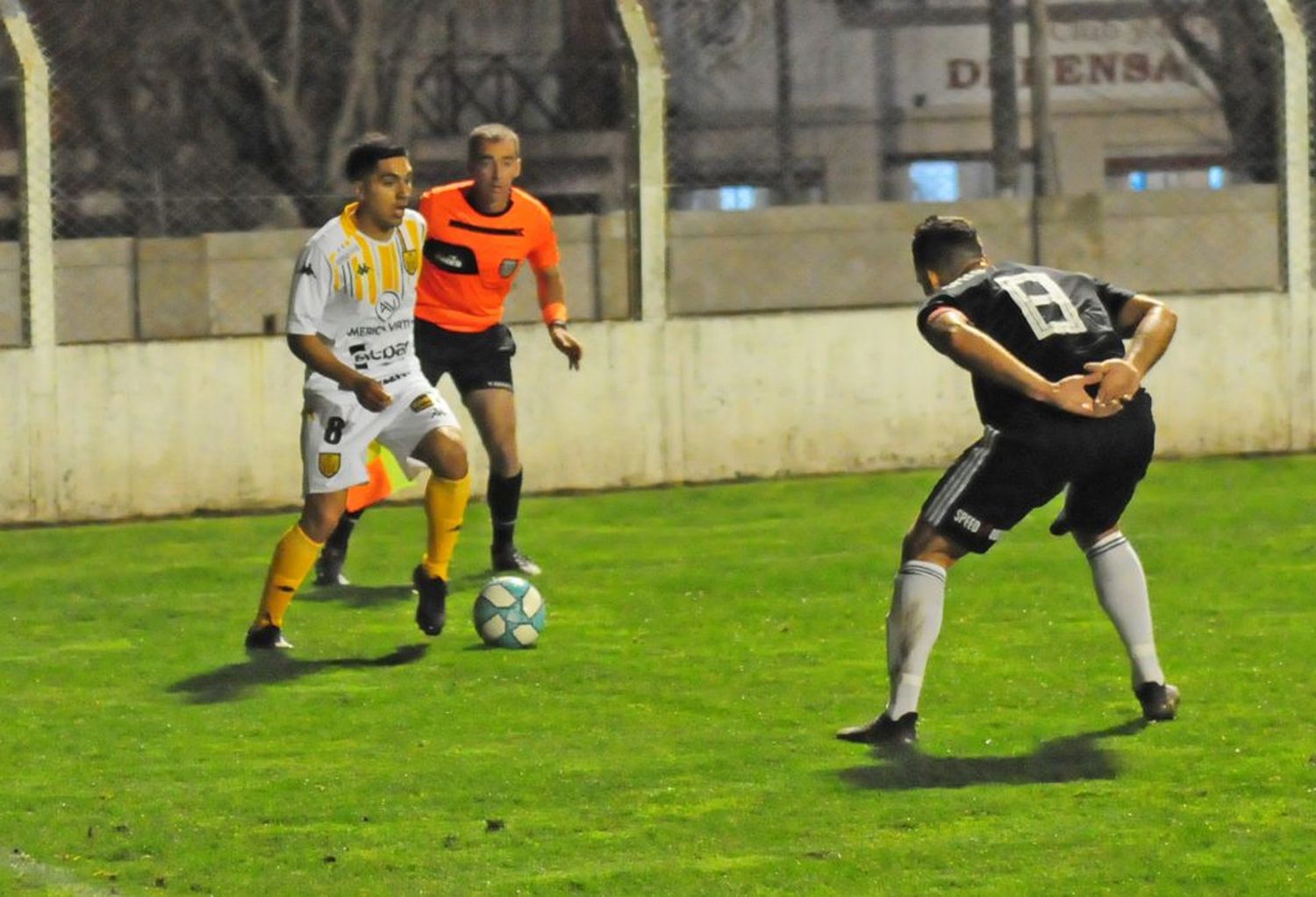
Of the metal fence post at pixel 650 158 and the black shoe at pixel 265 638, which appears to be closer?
the black shoe at pixel 265 638

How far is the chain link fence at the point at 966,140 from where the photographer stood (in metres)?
15.5

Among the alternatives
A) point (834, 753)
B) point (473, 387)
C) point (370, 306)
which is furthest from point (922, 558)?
point (473, 387)

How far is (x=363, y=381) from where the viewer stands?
30.1ft

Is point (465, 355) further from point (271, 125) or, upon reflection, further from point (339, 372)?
point (271, 125)

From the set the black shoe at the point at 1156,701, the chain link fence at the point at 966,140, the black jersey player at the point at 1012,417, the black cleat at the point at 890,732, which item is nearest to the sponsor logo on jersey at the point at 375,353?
the black jersey player at the point at 1012,417

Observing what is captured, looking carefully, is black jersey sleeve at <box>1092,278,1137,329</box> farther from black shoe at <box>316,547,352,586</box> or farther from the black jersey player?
black shoe at <box>316,547,352,586</box>

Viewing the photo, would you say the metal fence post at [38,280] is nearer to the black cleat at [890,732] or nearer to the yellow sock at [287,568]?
the yellow sock at [287,568]

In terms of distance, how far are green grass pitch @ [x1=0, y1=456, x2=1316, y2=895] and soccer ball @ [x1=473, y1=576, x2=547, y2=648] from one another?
103 mm

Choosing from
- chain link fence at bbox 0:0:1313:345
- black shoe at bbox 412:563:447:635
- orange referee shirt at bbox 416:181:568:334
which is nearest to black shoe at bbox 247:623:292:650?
black shoe at bbox 412:563:447:635

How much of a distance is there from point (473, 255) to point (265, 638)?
8.27ft

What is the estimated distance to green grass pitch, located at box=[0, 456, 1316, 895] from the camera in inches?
240

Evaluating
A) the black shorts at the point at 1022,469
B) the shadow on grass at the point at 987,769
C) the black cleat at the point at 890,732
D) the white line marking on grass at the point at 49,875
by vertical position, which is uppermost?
the black shorts at the point at 1022,469

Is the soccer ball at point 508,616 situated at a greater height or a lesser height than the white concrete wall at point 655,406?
lesser

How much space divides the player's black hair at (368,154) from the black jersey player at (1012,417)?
8.31 ft
